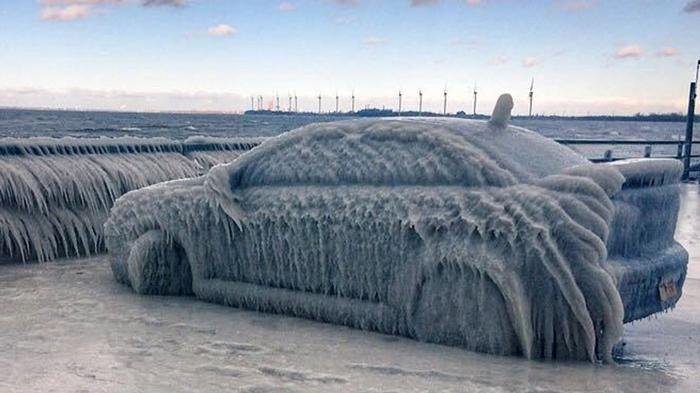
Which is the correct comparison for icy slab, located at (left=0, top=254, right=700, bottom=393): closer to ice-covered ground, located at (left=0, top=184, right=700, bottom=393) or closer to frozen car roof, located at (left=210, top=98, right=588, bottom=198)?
ice-covered ground, located at (left=0, top=184, right=700, bottom=393)

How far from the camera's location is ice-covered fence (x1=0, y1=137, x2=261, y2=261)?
7.40m

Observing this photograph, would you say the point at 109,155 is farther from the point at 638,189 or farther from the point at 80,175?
the point at 638,189

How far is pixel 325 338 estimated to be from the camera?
4.71 m

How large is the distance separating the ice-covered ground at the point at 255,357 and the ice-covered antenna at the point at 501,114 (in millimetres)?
1563

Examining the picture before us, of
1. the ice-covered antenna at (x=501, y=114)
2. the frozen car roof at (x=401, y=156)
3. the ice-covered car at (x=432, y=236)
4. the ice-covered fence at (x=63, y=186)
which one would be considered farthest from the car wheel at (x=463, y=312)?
the ice-covered fence at (x=63, y=186)

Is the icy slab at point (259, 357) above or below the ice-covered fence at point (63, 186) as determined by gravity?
below

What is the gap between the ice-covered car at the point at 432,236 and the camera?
13.7ft

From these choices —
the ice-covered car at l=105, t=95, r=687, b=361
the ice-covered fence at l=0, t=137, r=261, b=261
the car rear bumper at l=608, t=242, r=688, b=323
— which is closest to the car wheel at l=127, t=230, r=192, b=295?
the ice-covered car at l=105, t=95, r=687, b=361

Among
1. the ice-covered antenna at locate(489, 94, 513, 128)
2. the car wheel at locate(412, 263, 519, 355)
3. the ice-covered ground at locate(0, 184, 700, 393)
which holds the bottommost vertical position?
the ice-covered ground at locate(0, 184, 700, 393)

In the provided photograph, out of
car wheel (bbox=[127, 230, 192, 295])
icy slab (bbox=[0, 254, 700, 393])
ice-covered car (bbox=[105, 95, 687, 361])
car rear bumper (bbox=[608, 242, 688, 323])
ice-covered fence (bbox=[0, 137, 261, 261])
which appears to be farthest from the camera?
ice-covered fence (bbox=[0, 137, 261, 261])

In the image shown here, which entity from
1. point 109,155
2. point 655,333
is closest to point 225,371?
point 655,333

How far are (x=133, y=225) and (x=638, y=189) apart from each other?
3.63m

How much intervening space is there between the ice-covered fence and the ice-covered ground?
6.03 feet

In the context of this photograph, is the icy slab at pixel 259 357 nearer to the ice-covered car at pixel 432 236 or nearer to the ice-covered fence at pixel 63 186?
the ice-covered car at pixel 432 236
